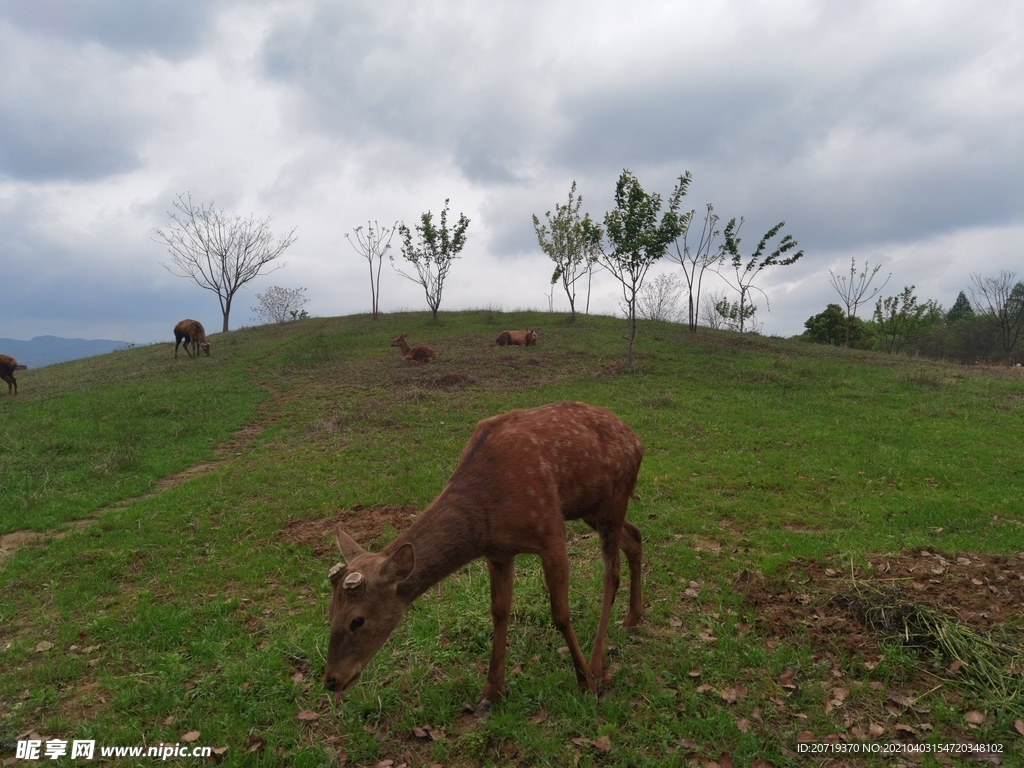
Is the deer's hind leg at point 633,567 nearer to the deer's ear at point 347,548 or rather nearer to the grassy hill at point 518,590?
the grassy hill at point 518,590

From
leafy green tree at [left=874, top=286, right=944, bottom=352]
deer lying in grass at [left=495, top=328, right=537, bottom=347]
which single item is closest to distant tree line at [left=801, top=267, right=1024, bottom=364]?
leafy green tree at [left=874, top=286, right=944, bottom=352]

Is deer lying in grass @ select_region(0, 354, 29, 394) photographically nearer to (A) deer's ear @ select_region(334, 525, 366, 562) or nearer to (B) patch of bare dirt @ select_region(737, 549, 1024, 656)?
(A) deer's ear @ select_region(334, 525, 366, 562)

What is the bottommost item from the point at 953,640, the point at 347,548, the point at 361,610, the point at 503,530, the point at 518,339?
the point at 953,640

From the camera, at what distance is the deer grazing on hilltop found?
95.2ft

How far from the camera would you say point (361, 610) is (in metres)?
3.68

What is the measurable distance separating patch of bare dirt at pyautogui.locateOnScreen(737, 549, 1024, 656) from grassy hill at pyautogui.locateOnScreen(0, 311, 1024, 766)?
0.03 m

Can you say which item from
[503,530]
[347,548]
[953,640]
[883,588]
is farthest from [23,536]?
[953,640]

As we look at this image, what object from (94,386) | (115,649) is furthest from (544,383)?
(94,386)

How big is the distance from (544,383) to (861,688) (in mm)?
16219

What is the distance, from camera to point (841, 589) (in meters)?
5.92

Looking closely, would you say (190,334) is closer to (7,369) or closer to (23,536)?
(7,369)

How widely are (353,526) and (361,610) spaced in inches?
211

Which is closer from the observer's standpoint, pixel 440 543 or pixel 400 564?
pixel 400 564

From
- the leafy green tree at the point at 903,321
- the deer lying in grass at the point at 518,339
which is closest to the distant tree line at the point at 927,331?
the leafy green tree at the point at 903,321
